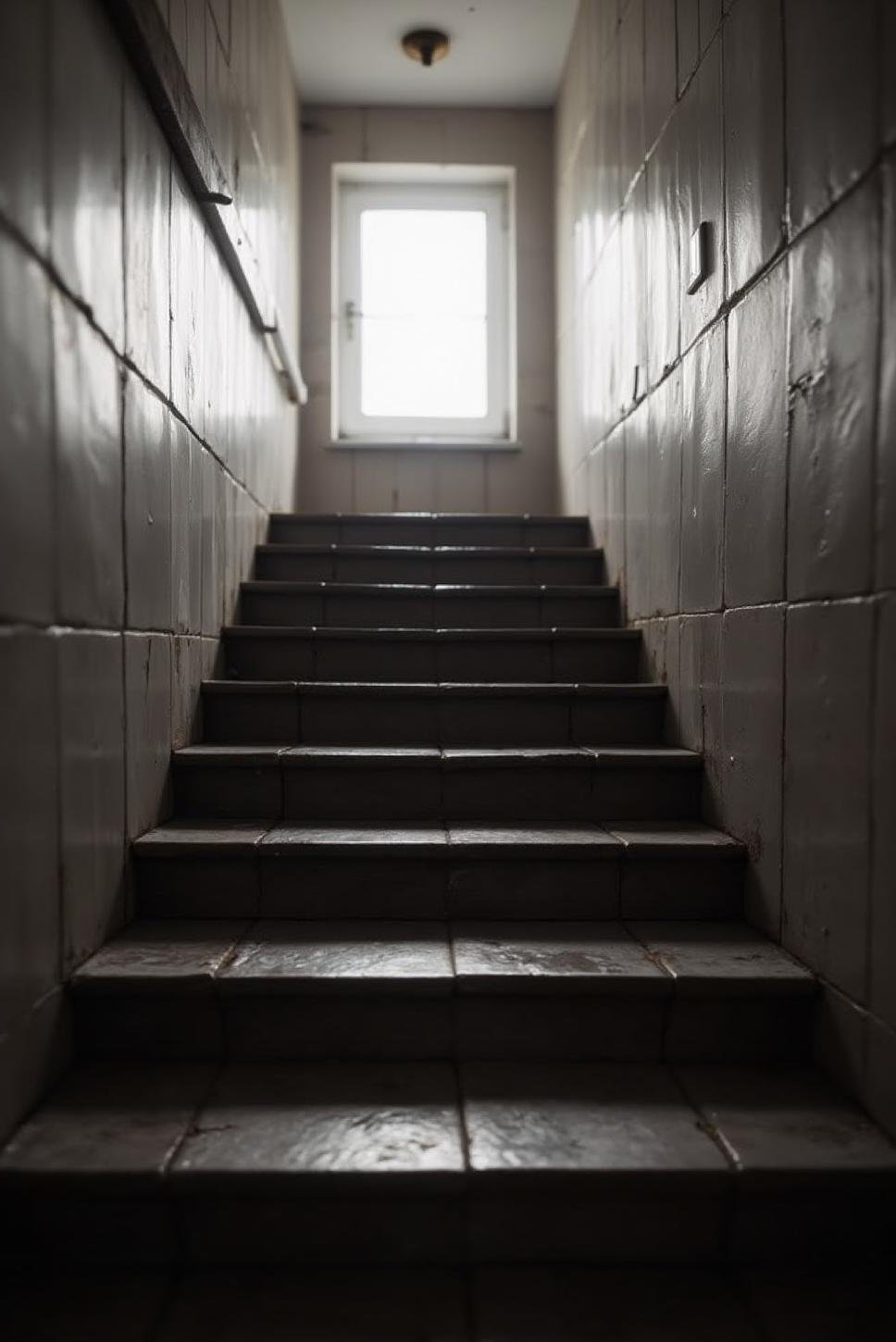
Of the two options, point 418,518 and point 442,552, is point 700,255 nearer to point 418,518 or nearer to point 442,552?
point 442,552

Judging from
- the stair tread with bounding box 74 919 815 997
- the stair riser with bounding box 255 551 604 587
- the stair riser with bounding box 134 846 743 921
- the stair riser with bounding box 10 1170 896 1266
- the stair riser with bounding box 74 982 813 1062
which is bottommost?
the stair riser with bounding box 10 1170 896 1266

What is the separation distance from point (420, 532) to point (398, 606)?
0.77 m

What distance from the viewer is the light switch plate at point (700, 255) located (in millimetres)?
2180

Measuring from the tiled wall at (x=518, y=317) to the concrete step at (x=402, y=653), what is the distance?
6.95 feet

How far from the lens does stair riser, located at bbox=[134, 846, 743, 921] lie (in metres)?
1.89

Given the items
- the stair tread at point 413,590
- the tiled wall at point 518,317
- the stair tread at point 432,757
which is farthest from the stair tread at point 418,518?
the stair tread at point 432,757

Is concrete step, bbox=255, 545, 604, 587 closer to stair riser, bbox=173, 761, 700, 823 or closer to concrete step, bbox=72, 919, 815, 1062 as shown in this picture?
stair riser, bbox=173, 761, 700, 823

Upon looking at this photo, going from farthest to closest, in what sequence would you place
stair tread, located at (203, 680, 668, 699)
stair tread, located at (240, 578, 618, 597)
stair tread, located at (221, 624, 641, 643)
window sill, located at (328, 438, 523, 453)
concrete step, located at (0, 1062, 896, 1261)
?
window sill, located at (328, 438, 523, 453) → stair tread, located at (240, 578, 618, 597) → stair tread, located at (221, 624, 641, 643) → stair tread, located at (203, 680, 668, 699) → concrete step, located at (0, 1062, 896, 1261)

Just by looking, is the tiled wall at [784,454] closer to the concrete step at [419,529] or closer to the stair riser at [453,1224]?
the stair riser at [453,1224]

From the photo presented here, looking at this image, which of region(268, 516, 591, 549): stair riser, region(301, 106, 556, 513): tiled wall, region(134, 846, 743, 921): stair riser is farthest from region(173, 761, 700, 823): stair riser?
region(301, 106, 556, 513): tiled wall

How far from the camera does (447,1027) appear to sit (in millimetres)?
1604

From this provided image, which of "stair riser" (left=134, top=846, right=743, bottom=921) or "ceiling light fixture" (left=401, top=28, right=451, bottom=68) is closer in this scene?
"stair riser" (left=134, top=846, right=743, bottom=921)

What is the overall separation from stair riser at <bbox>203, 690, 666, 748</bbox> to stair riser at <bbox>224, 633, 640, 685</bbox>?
0.96 feet

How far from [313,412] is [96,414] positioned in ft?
10.8
